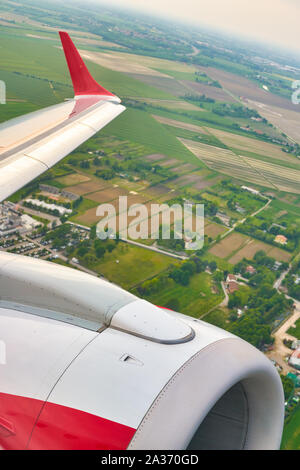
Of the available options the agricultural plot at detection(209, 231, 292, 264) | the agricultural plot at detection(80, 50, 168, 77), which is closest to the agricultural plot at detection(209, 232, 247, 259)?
the agricultural plot at detection(209, 231, 292, 264)

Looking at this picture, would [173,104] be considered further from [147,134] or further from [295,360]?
[295,360]

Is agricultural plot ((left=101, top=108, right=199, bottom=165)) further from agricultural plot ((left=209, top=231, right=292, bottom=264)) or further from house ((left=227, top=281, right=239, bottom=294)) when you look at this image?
house ((left=227, top=281, right=239, bottom=294))

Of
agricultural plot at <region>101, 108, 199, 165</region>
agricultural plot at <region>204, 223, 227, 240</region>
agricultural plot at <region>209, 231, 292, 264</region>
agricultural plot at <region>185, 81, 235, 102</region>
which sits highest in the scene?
agricultural plot at <region>185, 81, 235, 102</region>

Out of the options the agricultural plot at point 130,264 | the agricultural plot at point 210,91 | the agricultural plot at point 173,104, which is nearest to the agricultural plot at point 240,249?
the agricultural plot at point 130,264

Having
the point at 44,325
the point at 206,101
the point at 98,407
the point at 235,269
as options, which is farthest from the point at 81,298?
the point at 206,101

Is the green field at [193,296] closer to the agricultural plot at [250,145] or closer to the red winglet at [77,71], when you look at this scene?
the red winglet at [77,71]

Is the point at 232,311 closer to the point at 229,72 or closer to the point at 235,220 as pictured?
the point at 235,220
